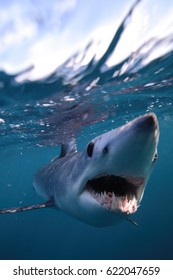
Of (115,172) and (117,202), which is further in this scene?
(117,202)

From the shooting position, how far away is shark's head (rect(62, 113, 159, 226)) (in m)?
3.26

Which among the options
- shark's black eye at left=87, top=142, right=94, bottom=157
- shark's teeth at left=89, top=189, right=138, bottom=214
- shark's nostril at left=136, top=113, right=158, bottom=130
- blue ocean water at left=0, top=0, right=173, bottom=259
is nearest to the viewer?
shark's nostril at left=136, top=113, right=158, bottom=130

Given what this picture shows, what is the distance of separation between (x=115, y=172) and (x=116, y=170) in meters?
0.07

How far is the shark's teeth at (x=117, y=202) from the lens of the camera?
3.78m

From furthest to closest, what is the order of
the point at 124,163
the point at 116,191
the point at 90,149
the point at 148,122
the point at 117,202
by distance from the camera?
the point at 90,149
the point at 116,191
the point at 117,202
the point at 124,163
the point at 148,122

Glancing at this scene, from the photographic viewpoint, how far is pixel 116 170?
3627mm

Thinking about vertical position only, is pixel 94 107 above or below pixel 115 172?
above

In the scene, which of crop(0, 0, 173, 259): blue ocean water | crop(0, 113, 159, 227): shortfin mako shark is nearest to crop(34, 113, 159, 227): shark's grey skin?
crop(0, 113, 159, 227): shortfin mako shark

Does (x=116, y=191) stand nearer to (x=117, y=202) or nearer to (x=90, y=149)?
(x=117, y=202)

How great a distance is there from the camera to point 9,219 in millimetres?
45875

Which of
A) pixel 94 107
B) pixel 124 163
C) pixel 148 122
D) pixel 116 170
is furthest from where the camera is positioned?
pixel 94 107

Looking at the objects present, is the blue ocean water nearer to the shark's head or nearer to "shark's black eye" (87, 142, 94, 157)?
"shark's black eye" (87, 142, 94, 157)

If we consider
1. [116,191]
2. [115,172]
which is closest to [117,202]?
[116,191]

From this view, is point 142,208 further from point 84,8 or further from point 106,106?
point 84,8
